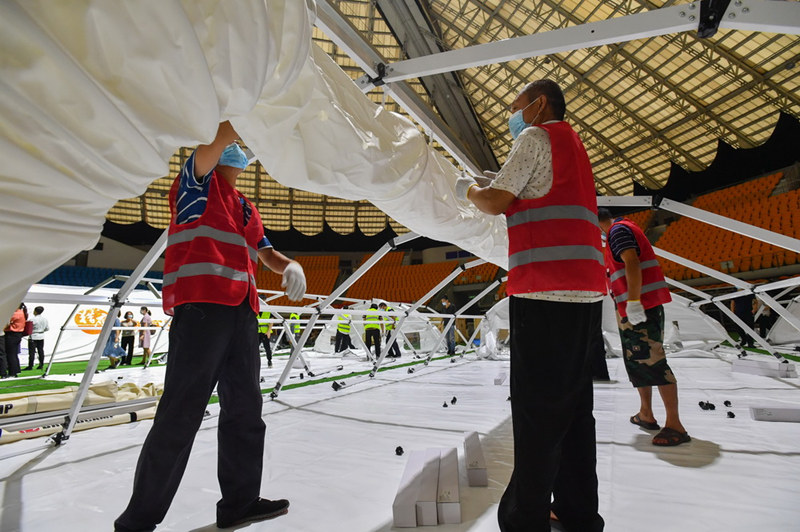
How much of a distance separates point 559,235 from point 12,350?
9681mm

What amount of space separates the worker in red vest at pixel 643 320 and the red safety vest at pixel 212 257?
7.70 ft

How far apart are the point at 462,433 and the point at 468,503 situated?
1.17 metres

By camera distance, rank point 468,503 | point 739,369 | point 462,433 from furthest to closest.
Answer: point 739,369, point 462,433, point 468,503

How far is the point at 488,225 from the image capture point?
353cm

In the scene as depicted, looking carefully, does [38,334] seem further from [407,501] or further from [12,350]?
[407,501]

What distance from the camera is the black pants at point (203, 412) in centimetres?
138

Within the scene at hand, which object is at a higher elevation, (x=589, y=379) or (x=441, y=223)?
(x=441, y=223)

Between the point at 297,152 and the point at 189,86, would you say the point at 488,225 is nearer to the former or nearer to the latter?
the point at 297,152

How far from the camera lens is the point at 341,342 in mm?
11125

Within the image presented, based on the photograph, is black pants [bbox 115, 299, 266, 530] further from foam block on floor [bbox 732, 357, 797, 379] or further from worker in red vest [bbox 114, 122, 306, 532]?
foam block on floor [bbox 732, 357, 797, 379]

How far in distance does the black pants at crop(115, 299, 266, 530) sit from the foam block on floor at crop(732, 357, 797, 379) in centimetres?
595

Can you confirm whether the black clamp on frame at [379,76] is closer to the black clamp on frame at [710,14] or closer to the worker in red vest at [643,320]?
the black clamp on frame at [710,14]

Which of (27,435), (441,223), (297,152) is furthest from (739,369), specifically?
(27,435)

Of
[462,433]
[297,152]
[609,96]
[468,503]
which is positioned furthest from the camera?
[609,96]
